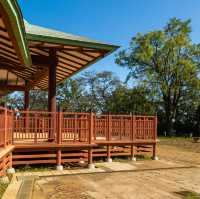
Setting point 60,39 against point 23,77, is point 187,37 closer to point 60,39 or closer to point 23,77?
point 23,77

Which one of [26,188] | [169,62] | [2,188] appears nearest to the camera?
[2,188]

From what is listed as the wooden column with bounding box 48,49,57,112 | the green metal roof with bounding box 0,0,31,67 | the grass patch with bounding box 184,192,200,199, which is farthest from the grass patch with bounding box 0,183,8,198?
the wooden column with bounding box 48,49,57,112

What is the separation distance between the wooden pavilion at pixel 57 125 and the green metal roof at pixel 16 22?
4 cm

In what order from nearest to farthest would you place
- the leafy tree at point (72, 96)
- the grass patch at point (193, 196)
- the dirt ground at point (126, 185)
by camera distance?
1. the grass patch at point (193, 196)
2. the dirt ground at point (126, 185)
3. the leafy tree at point (72, 96)

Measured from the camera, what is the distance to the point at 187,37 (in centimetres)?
3962

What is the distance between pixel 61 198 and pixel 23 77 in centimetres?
1371

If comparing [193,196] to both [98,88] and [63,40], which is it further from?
[98,88]

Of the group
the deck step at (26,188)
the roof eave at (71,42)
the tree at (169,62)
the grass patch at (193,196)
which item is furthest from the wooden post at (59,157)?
the tree at (169,62)

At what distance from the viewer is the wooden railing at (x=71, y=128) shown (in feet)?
35.0

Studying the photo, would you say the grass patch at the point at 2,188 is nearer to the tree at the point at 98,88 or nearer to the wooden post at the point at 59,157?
the wooden post at the point at 59,157

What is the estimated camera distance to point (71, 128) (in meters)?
11.5

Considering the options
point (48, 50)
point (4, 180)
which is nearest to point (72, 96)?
point (48, 50)

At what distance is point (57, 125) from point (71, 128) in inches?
26.9

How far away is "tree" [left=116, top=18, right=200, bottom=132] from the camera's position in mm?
39062
